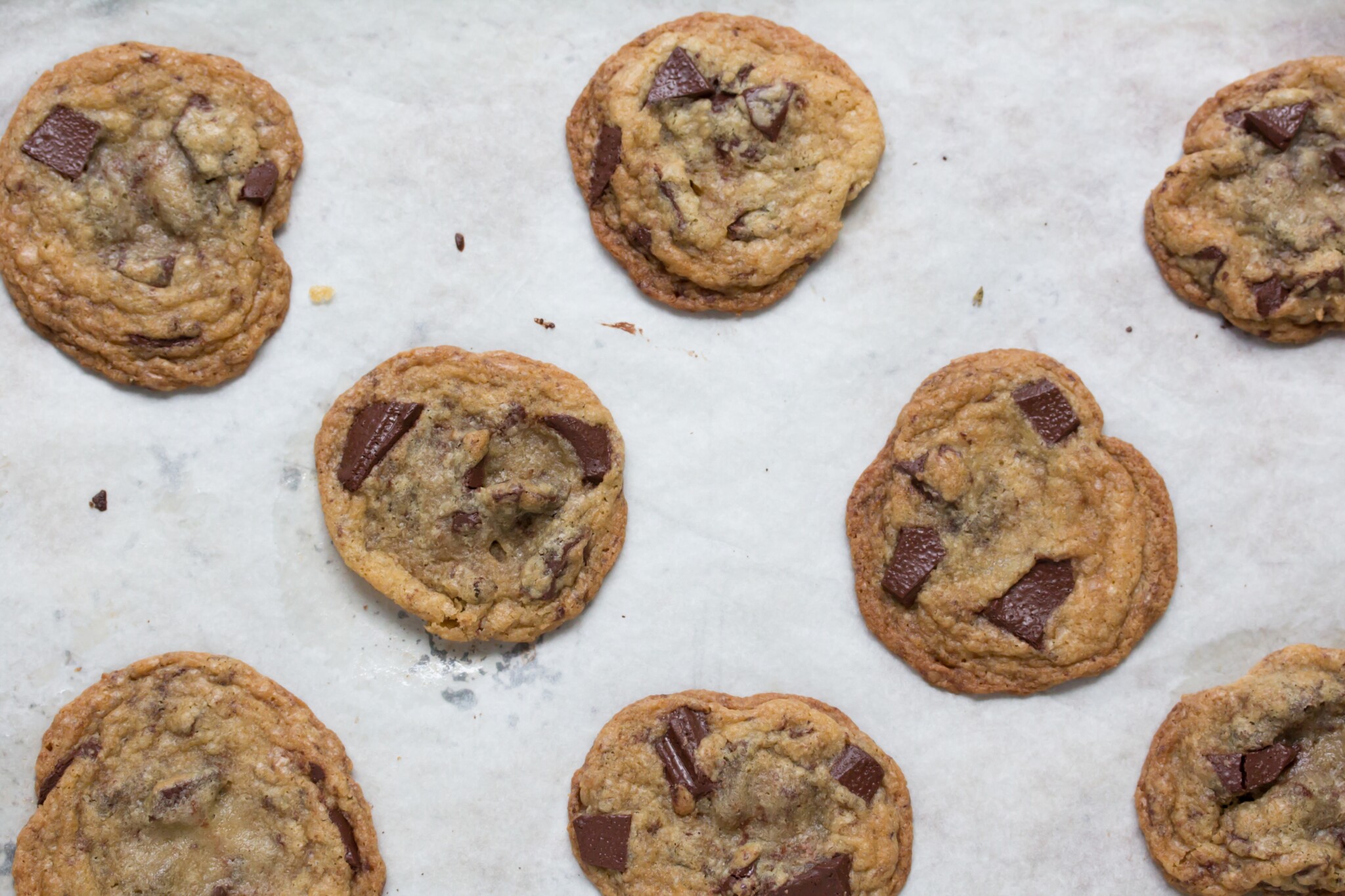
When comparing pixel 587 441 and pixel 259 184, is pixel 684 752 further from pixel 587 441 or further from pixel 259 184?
pixel 259 184

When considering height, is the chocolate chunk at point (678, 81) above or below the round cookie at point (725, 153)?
above

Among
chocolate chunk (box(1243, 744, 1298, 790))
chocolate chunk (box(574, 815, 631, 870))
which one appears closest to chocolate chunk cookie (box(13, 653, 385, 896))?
chocolate chunk (box(574, 815, 631, 870))

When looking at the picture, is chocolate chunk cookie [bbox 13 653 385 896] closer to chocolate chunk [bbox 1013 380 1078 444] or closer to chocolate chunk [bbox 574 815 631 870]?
chocolate chunk [bbox 574 815 631 870]

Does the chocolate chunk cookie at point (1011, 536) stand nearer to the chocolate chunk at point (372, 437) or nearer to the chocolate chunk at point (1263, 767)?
the chocolate chunk at point (1263, 767)

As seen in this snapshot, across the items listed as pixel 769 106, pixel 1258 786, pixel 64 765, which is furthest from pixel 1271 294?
pixel 64 765

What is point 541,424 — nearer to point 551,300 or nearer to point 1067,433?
point 551,300

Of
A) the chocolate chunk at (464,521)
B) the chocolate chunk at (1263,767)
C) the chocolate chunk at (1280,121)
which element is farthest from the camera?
the chocolate chunk at (1280,121)

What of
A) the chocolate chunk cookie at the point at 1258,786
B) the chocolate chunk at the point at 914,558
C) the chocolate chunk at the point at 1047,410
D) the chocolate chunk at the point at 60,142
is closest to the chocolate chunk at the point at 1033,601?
the chocolate chunk at the point at 914,558
